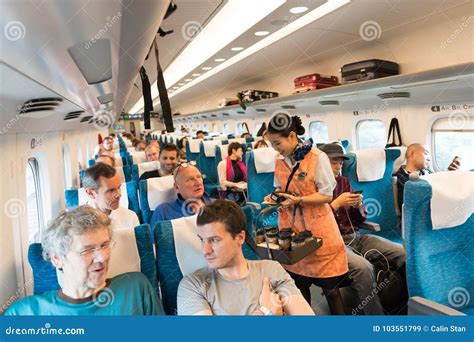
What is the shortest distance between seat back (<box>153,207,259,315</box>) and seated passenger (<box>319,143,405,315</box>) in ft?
3.67

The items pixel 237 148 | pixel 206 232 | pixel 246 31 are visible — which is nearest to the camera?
pixel 206 232

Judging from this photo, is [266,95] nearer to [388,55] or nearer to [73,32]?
[388,55]

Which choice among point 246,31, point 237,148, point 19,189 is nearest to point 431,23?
point 246,31

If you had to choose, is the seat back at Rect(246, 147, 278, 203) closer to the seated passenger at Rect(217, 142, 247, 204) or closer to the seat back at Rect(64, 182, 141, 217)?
the seated passenger at Rect(217, 142, 247, 204)

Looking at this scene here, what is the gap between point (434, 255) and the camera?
5.81 ft

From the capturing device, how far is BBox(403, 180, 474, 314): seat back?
1703 millimetres

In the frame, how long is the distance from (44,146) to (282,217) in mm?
2541

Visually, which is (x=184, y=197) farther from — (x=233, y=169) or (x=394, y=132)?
(x=394, y=132)

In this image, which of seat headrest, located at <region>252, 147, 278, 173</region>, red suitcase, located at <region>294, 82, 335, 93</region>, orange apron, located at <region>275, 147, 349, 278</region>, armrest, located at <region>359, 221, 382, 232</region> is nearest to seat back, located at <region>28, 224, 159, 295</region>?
orange apron, located at <region>275, 147, 349, 278</region>

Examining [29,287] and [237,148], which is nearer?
[29,287]

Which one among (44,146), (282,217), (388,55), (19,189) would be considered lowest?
(282,217)

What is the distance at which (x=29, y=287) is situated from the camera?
2609 mm

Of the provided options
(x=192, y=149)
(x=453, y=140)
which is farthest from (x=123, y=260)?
(x=192, y=149)

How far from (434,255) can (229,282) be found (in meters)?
0.99
